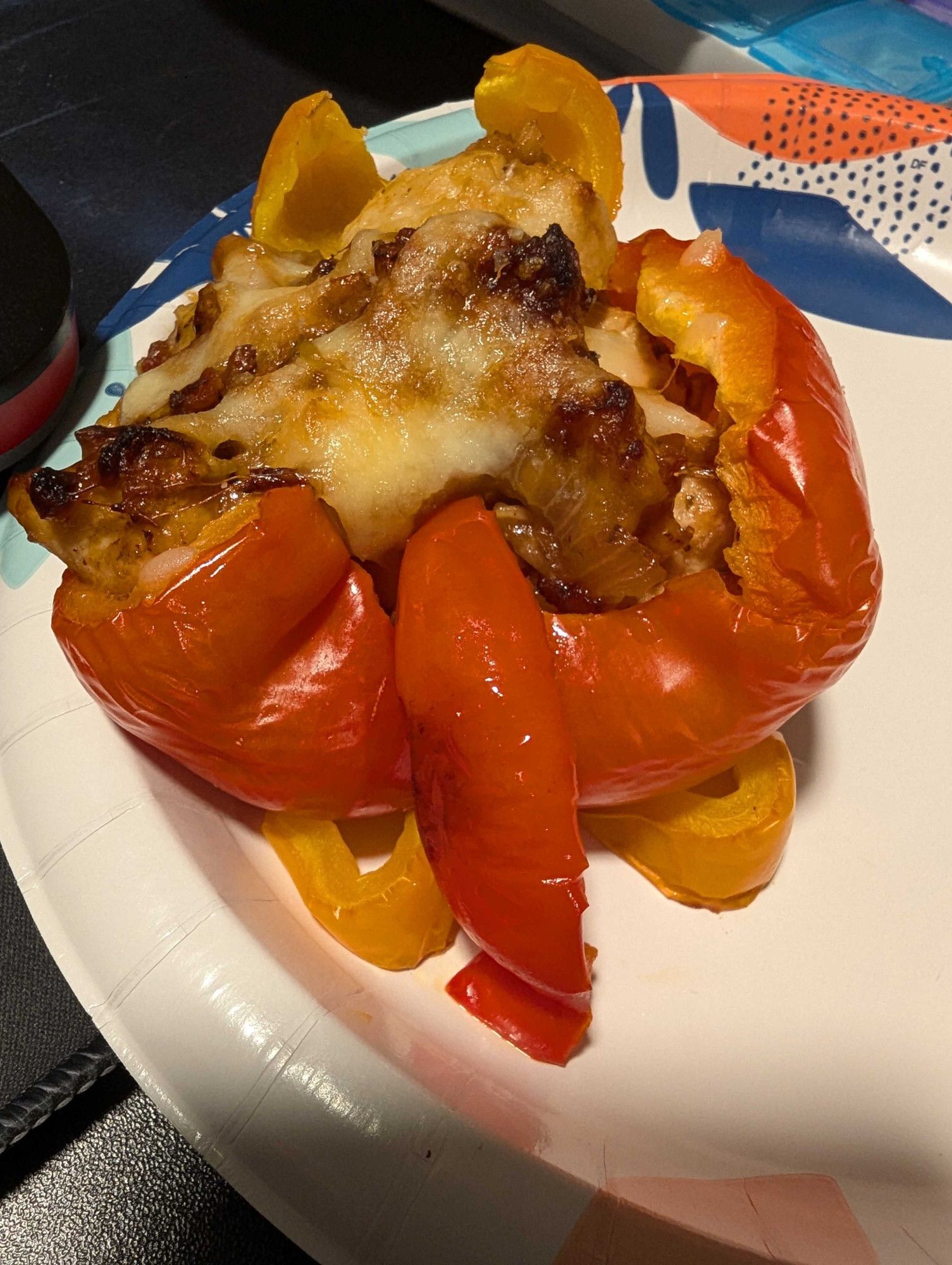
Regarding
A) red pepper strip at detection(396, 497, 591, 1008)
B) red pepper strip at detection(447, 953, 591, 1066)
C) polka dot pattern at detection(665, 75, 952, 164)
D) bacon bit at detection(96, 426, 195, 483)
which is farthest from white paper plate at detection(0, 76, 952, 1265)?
polka dot pattern at detection(665, 75, 952, 164)

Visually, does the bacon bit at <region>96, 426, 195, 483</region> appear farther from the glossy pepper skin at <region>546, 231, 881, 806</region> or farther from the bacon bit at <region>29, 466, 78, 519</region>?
the glossy pepper skin at <region>546, 231, 881, 806</region>

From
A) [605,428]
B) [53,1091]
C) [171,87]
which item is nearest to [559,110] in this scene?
[605,428]

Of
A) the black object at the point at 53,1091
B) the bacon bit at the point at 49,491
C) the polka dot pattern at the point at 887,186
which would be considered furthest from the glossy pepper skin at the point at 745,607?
the polka dot pattern at the point at 887,186

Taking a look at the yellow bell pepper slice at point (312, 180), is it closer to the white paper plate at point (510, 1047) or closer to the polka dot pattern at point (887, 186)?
the white paper plate at point (510, 1047)

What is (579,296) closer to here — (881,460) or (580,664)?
(580,664)

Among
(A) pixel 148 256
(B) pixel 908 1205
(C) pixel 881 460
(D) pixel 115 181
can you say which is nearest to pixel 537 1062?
(B) pixel 908 1205

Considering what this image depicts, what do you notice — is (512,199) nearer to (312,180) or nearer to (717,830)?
(312,180)
